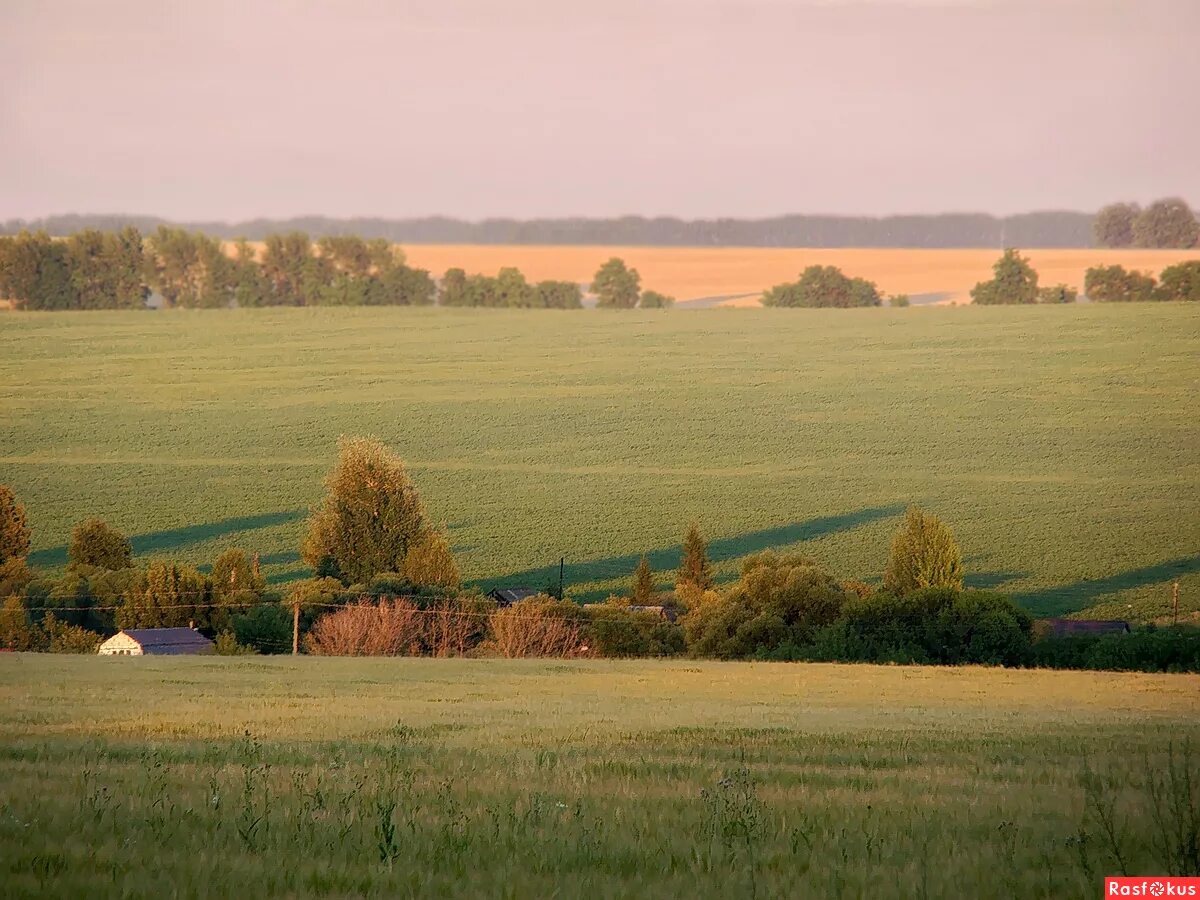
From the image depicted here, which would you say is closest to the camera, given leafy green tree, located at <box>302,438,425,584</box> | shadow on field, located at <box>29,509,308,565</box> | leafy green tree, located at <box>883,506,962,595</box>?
leafy green tree, located at <box>883,506,962,595</box>

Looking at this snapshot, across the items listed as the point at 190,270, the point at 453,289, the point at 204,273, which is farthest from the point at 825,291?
the point at 190,270

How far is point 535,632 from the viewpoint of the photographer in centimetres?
5088

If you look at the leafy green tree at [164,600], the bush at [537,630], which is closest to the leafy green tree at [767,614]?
the bush at [537,630]

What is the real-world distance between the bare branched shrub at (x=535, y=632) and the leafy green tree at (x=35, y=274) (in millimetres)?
81042

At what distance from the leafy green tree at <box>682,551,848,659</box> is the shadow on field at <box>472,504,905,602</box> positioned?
1912 cm

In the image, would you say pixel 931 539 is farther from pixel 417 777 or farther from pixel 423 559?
pixel 417 777

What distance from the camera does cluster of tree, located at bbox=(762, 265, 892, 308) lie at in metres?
125

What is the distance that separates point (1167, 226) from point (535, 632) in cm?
8053

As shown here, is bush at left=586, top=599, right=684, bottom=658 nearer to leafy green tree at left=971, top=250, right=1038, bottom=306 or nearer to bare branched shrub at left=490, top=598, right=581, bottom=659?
bare branched shrub at left=490, top=598, right=581, bottom=659

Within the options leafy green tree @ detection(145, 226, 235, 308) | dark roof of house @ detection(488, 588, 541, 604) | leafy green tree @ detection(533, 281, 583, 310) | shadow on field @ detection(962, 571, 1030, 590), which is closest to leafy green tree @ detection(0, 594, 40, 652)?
dark roof of house @ detection(488, 588, 541, 604)

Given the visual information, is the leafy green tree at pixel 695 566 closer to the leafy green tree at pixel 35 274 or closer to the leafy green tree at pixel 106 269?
the leafy green tree at pixel 106 269

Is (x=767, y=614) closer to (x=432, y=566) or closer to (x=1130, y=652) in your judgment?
(x=1130, y=652)

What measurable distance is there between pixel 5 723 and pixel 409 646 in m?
36.3

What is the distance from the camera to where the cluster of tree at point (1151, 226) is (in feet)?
367
